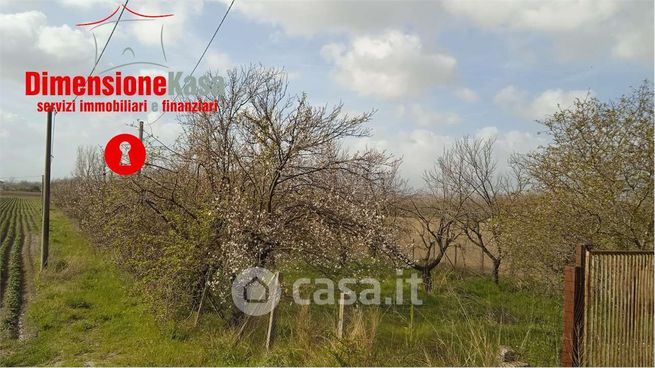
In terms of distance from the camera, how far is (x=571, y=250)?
26.3ft

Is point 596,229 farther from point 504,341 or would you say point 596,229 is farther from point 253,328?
point 253,328

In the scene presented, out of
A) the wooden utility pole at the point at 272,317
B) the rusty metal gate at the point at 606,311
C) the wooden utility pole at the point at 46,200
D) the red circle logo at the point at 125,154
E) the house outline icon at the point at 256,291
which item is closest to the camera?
the rusty metal gate at the point at 606,311

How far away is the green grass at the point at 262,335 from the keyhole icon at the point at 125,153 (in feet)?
8.35

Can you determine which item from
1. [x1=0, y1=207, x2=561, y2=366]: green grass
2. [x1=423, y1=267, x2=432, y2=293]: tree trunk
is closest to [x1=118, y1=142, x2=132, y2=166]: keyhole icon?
[x1=0, y1=207, x2=561, y2=366]: green grass

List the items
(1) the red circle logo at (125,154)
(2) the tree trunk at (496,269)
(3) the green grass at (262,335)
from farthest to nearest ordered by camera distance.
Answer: (2) the tree trunk at (496,269)
(1) the red circle logo at (125,154)
(3) the green grass at (262,335)

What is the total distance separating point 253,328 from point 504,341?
4.15 metres

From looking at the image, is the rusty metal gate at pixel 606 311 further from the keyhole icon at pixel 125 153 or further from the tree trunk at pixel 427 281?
the tree trunk at pixel 427 281

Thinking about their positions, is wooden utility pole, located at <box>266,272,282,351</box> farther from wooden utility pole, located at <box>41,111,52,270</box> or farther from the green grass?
wooden utility pole, located at <box>41,111,52,270</box>

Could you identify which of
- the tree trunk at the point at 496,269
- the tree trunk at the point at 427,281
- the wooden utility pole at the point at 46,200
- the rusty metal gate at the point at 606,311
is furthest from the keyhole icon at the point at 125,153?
the tree trunk at the point at 496,269

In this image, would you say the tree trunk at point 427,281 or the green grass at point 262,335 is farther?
the tree trunk at point 427,281

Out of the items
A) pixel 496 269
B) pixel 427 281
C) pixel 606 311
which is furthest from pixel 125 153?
pixel 496 269

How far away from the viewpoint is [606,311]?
16.0 feet

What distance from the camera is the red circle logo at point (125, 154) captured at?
29.0ft

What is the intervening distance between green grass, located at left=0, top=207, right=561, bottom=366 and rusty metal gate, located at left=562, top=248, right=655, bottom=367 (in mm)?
953
